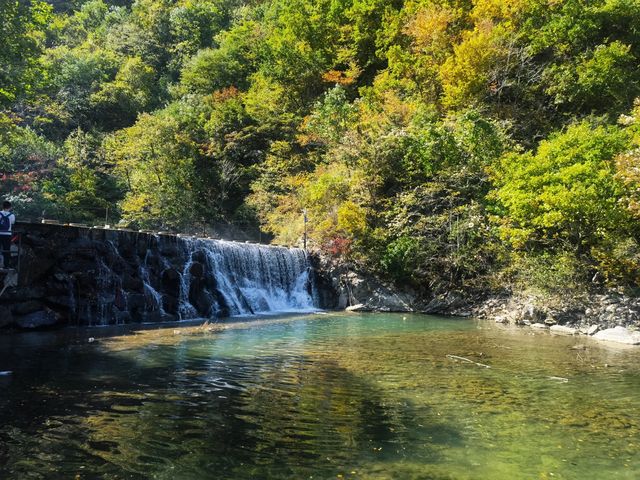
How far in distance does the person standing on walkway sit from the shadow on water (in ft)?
11.9

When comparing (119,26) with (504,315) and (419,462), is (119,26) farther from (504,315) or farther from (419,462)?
(419,462)

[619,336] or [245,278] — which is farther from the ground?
[245,278]

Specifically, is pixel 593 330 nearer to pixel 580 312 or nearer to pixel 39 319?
pixel 580 312

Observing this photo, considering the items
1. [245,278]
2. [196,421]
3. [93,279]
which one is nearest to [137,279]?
[93,279]

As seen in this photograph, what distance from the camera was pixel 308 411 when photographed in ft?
25.1

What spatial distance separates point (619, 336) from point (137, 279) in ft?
56.6

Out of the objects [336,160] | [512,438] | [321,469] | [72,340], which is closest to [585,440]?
[512,438]

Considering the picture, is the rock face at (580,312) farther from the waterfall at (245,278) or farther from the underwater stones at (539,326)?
the waterfall at (245,278)

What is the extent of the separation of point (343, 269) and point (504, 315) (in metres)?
8.43

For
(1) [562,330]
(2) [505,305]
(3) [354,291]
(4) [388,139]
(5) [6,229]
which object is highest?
(4) [388,139]

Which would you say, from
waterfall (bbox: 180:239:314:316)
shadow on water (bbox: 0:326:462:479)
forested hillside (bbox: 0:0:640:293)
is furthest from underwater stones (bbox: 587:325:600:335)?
waterfall (bbox: 180:239:314:316)

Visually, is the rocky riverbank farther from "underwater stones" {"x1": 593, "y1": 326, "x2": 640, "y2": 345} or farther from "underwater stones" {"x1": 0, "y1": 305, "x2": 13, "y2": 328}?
"underwater stones" {"x1": 0, "y1": 305, "x2": 13, "y2": 328}

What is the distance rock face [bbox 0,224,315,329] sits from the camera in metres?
16.0

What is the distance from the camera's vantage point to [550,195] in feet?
63.0
